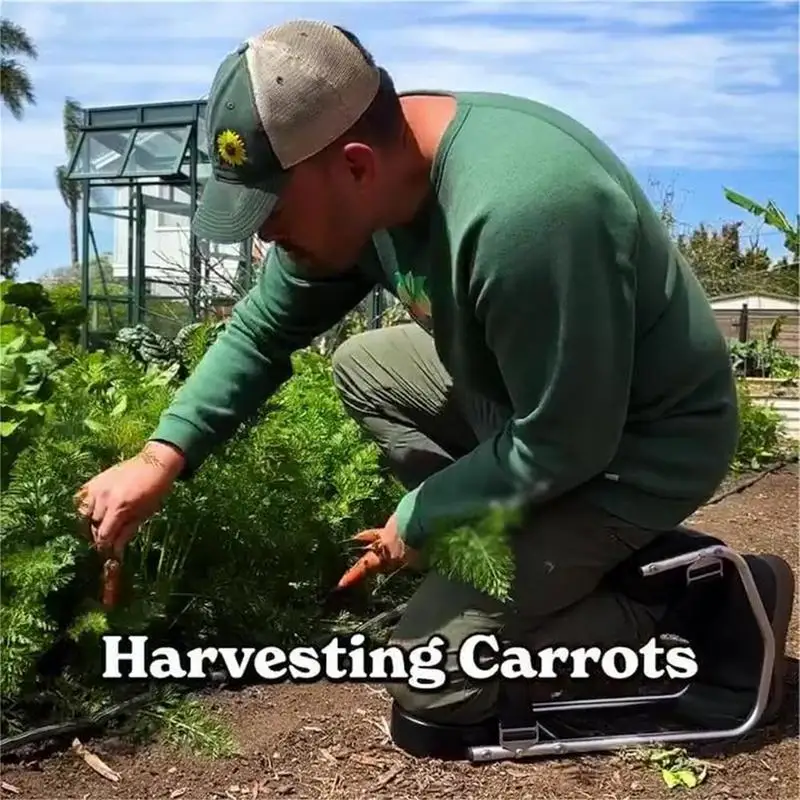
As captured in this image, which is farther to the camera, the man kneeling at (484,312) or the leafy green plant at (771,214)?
the leafy green plant at (771,214)

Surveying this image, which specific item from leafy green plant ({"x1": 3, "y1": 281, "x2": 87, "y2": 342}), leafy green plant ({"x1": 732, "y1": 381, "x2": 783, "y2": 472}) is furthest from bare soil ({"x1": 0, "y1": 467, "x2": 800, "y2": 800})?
leafy green plant ({"x1": 732, "y1": 381, "x2": 783, "y2": 472})

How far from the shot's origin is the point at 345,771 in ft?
4.64

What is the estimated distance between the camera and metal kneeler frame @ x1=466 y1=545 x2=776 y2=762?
144 centimetres

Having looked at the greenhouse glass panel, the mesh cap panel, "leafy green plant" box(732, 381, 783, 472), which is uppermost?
the mesh cap panel

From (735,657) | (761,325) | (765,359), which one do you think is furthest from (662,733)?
(761,325)

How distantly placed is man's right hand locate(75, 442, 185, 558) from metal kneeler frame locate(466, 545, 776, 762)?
1.88 feet

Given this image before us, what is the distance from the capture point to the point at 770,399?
17.0 feet

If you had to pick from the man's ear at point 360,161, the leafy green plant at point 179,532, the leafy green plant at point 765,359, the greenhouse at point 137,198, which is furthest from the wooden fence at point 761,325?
the man's ear at point 360,161

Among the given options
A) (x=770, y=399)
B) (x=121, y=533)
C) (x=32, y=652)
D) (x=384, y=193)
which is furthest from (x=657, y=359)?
(x=770, y=399)

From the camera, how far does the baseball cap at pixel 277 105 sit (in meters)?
1.09

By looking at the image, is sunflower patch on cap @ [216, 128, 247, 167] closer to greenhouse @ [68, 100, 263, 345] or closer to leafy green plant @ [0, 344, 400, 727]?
leafy green plant @ [0, 344, 400, 727]

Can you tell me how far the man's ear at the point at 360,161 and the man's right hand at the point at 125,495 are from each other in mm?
525

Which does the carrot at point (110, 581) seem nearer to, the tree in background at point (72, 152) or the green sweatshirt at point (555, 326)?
the green sweatshirt at point (555, 326)

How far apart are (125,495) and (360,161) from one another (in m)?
0.57
